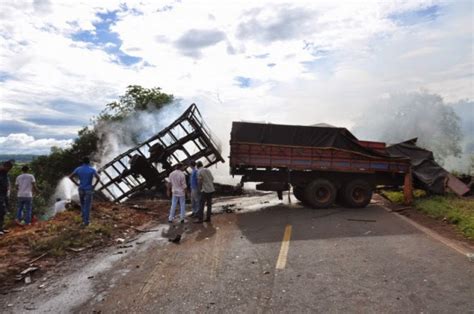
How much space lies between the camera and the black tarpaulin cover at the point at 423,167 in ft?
44.0

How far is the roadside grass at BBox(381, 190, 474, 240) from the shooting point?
29.6 feet

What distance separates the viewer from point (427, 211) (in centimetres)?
1130

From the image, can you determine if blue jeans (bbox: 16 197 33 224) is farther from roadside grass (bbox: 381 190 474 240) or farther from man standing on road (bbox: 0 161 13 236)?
roadside grass (bbox: 381 190 474 240)

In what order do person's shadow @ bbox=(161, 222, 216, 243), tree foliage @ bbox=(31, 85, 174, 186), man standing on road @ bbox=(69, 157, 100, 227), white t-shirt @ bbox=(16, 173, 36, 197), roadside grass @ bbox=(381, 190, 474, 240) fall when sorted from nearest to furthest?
person's shadow @ bbox=(161, 222, 216, 243), roadside grass @ bbox=(381, 190, 474, 240), man standing on road @ bbox=(69, 157, 100, 227), white t-shirt @ bbox=(16, 173, 36, 197), tree foliage @ bbox=(31, 85, 174, 186)

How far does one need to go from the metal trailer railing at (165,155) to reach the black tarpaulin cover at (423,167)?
687 centimetres

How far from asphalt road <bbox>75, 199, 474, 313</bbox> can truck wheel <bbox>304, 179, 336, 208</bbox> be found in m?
3.69

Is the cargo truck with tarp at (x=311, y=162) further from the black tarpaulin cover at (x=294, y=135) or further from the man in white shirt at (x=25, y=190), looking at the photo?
the man in white shirt at (x=25, y=190)

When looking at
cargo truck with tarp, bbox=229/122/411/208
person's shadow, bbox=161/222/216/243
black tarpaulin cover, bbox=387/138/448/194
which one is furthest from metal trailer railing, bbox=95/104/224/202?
black tarpaulin cover, bbox=387/138/448/194

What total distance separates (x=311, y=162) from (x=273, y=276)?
7.48 m

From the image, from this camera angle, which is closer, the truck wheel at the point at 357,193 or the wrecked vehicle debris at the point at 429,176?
the truck wheel at the point at 357,193

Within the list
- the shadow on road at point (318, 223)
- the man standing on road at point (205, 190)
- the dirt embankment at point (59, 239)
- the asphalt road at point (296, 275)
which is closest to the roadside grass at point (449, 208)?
the shadow on road at point (318, 223)

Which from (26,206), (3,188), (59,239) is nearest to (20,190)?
(26,206)

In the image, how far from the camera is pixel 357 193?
1299 cm

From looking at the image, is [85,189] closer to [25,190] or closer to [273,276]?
[25,190]
